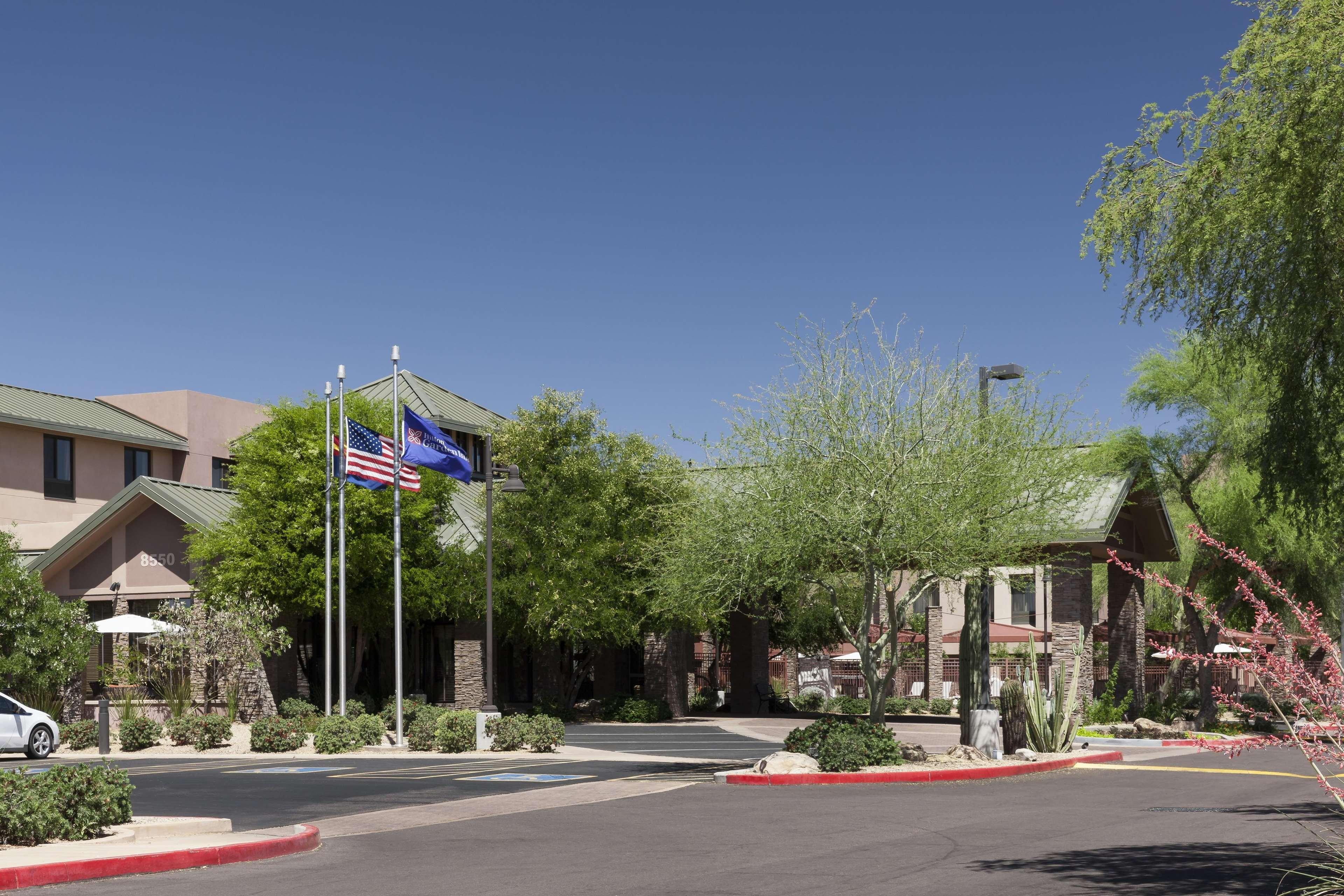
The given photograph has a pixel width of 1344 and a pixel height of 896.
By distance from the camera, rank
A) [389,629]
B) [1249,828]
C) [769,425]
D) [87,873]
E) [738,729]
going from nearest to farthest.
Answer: [87,873] → [1249,828] → [769,425] → [738,729] → [389,629]

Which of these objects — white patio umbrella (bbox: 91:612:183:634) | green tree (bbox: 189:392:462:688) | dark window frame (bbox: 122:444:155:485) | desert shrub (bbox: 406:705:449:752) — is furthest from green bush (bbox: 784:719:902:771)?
dark window frame (bbox: 122:444:155:485)

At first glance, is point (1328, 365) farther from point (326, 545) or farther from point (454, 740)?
point (326, 545)

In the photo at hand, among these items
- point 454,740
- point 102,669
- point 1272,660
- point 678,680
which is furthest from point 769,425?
point 102,669

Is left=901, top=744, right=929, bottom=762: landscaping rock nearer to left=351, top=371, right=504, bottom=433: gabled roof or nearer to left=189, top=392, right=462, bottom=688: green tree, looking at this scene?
left=189, top=392, right=462, bottom=688: green tree

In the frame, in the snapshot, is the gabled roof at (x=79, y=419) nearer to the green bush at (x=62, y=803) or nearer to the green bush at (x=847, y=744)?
the green bush at (x=847, y=744)

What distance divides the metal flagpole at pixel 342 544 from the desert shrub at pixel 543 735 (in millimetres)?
5505

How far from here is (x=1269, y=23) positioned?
16.0 m

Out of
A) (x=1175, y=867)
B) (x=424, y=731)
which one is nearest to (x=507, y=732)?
(x=424, y=731)

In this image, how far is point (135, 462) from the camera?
55.5 m

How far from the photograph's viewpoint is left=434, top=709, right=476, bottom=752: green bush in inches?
1090

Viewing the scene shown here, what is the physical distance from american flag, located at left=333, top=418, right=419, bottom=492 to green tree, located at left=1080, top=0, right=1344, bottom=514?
16862mm

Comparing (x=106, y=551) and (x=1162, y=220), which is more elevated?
(x=1162, y=220)

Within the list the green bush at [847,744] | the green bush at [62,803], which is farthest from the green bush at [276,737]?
the green bush at [62,803]

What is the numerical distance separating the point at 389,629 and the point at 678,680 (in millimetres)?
8297
